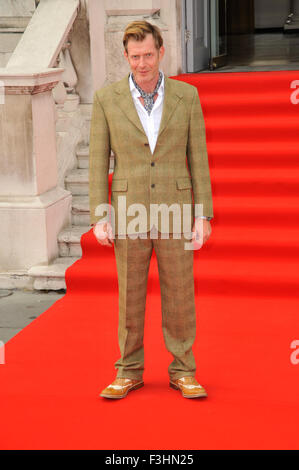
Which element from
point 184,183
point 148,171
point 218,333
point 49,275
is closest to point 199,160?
point 184,183

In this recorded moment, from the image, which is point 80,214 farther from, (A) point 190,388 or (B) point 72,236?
(A) point 190,388

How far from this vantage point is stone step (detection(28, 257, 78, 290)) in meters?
5.66

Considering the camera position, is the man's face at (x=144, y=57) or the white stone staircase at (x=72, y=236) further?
the white stone staircase at (x=72, y=236)

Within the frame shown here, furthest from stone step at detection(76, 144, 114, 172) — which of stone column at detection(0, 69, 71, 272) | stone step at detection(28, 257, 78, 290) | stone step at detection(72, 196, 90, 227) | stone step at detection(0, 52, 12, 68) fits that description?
stone step at detection(0, 52, 12, 68)

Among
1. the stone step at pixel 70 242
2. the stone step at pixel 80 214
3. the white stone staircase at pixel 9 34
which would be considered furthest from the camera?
the white stone staircase at pixel 9 34

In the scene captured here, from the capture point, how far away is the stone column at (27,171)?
5.60 meters

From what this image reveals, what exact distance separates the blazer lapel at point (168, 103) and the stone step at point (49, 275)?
8.06ft

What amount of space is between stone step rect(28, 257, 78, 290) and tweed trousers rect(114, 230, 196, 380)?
6.64ft

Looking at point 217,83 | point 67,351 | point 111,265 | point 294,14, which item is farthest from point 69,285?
point 294,14

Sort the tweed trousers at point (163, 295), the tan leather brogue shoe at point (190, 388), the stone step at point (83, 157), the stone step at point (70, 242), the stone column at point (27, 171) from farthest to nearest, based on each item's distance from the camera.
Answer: the stone step at point (83, 157), the stone step at point (70, 242), the stone column at point (27, 171), the tan leather brogue shoe at point (190, 388), the tweed trousers at point (163, 295)

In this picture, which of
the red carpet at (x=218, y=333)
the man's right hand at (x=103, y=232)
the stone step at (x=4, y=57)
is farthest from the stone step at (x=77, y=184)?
the man's right hand at (x=103, y=232)

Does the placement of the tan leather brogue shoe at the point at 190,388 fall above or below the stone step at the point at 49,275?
below

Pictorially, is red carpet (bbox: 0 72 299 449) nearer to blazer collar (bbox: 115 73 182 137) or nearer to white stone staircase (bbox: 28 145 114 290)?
white stone staircase (bbox: 28 145 114 290)

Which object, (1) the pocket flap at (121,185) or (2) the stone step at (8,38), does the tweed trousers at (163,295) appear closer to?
(1) the pocket flap at (121,185)
